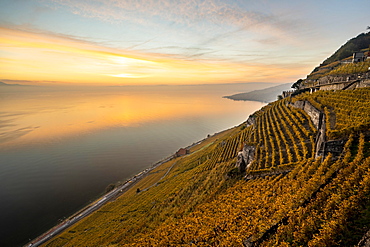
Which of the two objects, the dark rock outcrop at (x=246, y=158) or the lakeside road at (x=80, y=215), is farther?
the lakeside road at (x=80, y=215)

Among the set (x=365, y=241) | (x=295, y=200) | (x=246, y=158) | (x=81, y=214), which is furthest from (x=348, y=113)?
(x=81, y=214)

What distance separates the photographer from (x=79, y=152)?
9088cm

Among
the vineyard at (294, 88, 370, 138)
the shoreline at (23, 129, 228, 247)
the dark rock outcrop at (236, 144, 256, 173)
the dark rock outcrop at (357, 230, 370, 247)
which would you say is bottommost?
the shoreline at (23, 129, 228, 247)

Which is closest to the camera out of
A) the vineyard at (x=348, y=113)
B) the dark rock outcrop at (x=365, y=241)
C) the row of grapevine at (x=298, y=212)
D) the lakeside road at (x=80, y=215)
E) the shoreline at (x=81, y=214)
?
the dark rock outcrop at (x=365, y=241)

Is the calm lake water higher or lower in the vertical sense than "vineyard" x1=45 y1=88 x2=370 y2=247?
lower

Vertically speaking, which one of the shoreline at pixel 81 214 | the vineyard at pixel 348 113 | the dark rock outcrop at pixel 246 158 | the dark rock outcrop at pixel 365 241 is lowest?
the shoreline at pixel 81 214

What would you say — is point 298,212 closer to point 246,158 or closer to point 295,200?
point 295,200

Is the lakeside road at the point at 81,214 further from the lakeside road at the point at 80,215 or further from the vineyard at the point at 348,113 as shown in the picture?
the vineyard at the point at 348,113

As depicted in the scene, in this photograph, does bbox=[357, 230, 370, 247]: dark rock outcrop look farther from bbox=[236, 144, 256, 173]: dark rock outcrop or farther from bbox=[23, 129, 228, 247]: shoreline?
bbox=[23, 129, 228, 247]: shoreline

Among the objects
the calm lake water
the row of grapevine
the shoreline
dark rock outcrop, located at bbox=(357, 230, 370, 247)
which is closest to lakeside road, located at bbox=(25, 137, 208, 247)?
the shoreline

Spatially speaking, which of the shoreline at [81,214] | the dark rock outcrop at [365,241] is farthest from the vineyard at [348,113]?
the shoreline at [81,214]

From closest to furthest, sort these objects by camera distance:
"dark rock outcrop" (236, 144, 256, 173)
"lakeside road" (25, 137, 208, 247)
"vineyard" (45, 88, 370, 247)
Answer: "vineyard" (45, 88, 370, 247) < "dark rock outcrop" (236, 144, 256, 173) < "lakeside road" (25, 137, 208, 247)

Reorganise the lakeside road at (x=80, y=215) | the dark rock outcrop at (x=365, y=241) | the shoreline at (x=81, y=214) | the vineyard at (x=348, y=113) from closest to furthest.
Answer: the dark rock outcrop at (x=365, y=241)
the vineyard at (x=348, y=113)
the lakeside road at (x=80, y=215)
the shoreline at (x=81, y=214)

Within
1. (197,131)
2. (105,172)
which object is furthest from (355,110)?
(197,131)
